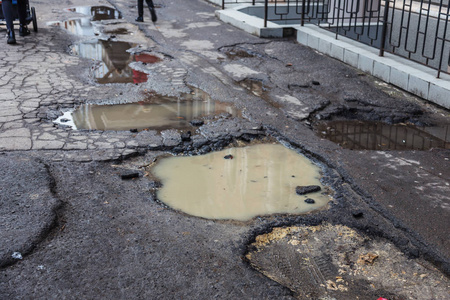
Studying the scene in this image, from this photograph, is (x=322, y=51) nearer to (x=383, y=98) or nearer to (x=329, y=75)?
(x=329, y=75)

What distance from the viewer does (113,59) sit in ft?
26.7

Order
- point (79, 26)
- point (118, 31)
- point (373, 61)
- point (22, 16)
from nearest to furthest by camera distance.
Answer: point (373, 61) → point (22, 16) → point (118, 31) → point (79, 26)

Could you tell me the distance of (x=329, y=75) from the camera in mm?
7320

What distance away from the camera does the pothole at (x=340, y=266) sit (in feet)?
9.38

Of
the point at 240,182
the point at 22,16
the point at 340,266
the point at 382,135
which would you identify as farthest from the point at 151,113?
the point at 22,16

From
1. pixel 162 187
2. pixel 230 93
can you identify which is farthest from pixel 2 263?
pixel 230 93

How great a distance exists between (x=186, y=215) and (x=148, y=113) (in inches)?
92.9

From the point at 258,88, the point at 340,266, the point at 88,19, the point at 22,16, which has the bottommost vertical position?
the point at 340,266

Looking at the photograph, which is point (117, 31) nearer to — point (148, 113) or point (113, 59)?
point (113, 59)

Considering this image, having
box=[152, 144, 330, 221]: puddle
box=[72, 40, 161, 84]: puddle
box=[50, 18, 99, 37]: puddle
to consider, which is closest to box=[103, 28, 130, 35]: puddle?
box=[50, 18, 99, 37]: puddle

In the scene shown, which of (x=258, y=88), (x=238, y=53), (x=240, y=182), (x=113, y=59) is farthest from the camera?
(x=238, y=53)

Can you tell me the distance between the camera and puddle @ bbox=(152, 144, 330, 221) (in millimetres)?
3778

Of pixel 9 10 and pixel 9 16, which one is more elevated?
pixel 9 10

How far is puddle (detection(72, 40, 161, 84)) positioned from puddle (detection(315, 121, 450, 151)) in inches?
119
